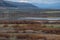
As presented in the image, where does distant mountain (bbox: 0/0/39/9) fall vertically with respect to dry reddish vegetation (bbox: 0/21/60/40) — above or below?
above

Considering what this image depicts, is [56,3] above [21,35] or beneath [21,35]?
above

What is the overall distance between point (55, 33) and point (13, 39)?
17.2 inches

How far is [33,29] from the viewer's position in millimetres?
1256

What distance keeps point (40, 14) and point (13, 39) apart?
38 centimetres

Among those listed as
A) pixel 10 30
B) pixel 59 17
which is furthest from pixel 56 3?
pixel 10 30

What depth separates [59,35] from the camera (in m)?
1.20

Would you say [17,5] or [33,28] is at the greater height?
[17,5]

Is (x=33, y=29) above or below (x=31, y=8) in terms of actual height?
below

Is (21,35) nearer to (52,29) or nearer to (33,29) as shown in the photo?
(33,29)

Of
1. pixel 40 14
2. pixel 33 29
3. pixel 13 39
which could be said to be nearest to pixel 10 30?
pixel 13 39

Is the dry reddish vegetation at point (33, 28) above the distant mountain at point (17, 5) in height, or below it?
below

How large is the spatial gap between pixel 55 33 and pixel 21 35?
0.35 metres

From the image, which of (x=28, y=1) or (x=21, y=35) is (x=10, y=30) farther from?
(x=28, y=1)

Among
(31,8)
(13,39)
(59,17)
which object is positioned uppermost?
(31,8)
